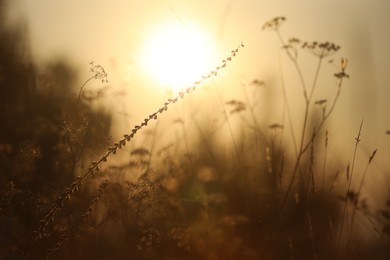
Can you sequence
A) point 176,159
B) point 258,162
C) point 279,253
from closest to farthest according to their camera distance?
point 279,253
point 176,159
point 258,162

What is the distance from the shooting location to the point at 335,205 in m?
4.64

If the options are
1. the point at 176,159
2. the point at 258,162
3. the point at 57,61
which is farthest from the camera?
the point at 57,61

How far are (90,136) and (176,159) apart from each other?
921mm

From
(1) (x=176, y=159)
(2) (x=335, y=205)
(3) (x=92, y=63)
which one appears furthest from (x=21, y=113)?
(2) (x=335, y=205)

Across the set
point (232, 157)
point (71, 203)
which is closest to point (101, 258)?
point (71, 203)

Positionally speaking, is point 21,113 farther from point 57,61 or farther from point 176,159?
point 57,61

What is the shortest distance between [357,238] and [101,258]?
185 centimetres

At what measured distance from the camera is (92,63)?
125 inches

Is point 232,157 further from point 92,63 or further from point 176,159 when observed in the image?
point 92,63

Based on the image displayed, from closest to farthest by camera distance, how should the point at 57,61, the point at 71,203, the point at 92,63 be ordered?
the point at 92,63 < the point at 71,203 < the point at 57,61

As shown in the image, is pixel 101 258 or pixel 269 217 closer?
pixel 101 258

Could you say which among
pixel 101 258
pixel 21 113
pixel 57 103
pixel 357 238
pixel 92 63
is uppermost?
pixel 57 103

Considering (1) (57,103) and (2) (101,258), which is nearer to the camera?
(2) (101,258)

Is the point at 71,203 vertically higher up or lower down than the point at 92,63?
lower down
